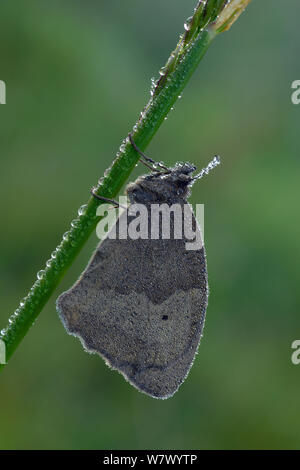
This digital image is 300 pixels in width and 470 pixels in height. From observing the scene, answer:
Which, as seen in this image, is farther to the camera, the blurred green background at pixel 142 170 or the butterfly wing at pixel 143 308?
the blurred green background at pixel 142 170

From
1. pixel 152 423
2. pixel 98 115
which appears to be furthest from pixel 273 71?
pixel 152 423

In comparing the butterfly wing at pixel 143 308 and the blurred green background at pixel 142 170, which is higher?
the blurred green background at pixel 142 170

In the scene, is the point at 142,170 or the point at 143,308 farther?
the point at 142,170

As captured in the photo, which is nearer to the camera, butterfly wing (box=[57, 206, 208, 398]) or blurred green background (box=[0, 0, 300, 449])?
butterfly wing (box=[57, 206, 208, 398])

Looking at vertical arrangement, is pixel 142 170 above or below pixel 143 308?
above

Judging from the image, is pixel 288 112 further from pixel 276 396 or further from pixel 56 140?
pixel 276 396
